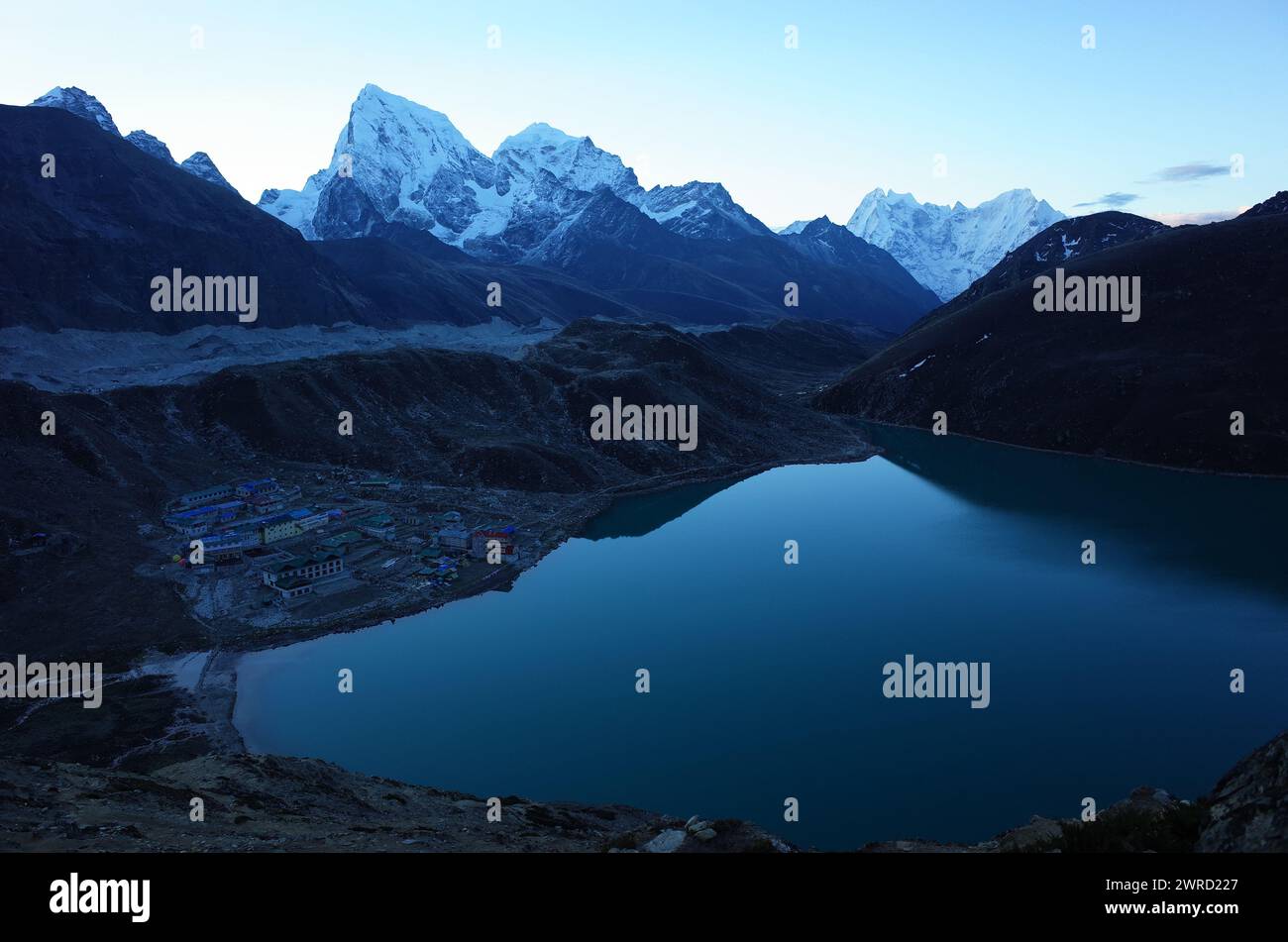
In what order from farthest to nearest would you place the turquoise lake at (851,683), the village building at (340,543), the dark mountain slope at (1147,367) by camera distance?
1. the dark mountain slope at (1147,367)
2. the village building at (340,543)
3. the turquoise lake at (851,683)

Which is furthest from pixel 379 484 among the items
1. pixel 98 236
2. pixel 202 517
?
pixel 98 236

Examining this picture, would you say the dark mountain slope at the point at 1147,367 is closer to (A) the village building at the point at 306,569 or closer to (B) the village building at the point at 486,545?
(B) the village building at the point at 486,545

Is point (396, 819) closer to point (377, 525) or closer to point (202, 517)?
point (377, 525)

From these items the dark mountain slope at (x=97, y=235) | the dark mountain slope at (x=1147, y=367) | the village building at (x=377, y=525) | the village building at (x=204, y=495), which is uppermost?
the dark mountain slope at (x=97, y=235)

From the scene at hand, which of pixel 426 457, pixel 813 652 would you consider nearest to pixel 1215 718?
pixel 813 652

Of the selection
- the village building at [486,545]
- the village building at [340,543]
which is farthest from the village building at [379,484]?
the village building at [486,545]

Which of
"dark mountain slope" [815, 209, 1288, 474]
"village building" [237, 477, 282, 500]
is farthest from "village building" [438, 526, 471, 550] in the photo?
"dark mountain slope" [815, 209, 1288, 474]

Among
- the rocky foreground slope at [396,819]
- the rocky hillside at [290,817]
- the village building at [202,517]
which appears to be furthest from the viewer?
the village building at [202,517]
